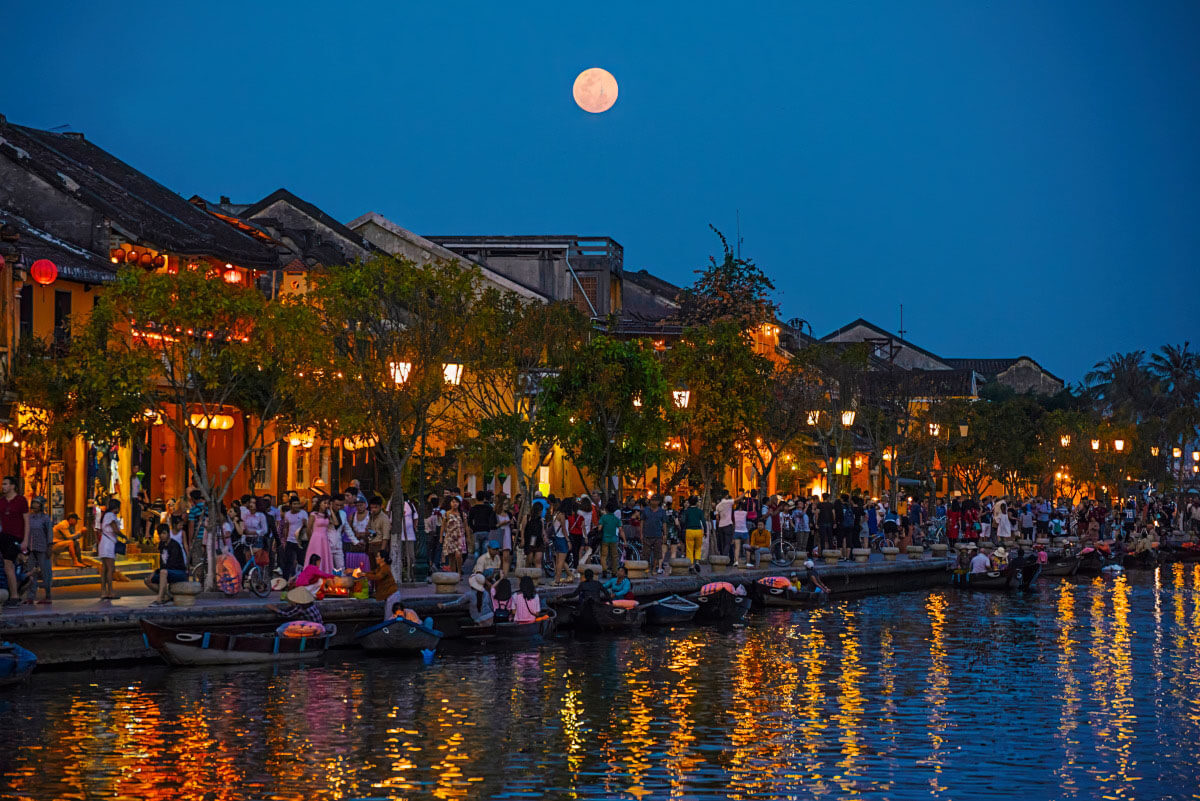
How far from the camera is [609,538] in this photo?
36.3 metres

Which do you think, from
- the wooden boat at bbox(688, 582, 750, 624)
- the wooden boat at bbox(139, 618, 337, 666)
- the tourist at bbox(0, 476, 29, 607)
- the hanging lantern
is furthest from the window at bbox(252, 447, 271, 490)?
the tourist at bbox(0, 476, 29, 607)

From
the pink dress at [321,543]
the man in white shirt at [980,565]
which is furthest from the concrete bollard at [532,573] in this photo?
the man in white shirt at [980,565]

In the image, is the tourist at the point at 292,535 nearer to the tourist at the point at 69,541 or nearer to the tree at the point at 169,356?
the tree at the point at 169,356

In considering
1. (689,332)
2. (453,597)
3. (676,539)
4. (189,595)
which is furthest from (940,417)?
(189,595)

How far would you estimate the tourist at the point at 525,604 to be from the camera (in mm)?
31328

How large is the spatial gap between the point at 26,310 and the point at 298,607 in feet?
41.0

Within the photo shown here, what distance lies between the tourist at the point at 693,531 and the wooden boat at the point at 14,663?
19310 millimetres

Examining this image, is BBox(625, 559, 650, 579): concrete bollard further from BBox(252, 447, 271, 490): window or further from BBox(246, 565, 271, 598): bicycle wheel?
BBox(252, 447, 271, 490): window

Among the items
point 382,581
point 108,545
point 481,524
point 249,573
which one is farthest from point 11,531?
point 481,524

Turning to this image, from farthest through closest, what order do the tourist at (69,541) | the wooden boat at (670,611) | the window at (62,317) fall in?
A: the window at (62,317) < the wooden boat at (670,611) < the tourist at (69,541)

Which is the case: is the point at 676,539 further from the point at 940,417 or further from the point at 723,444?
the point at 940,417

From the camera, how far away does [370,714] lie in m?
22.7

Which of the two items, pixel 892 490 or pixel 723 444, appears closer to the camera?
pixel 723 444

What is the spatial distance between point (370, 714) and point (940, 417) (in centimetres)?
5355
